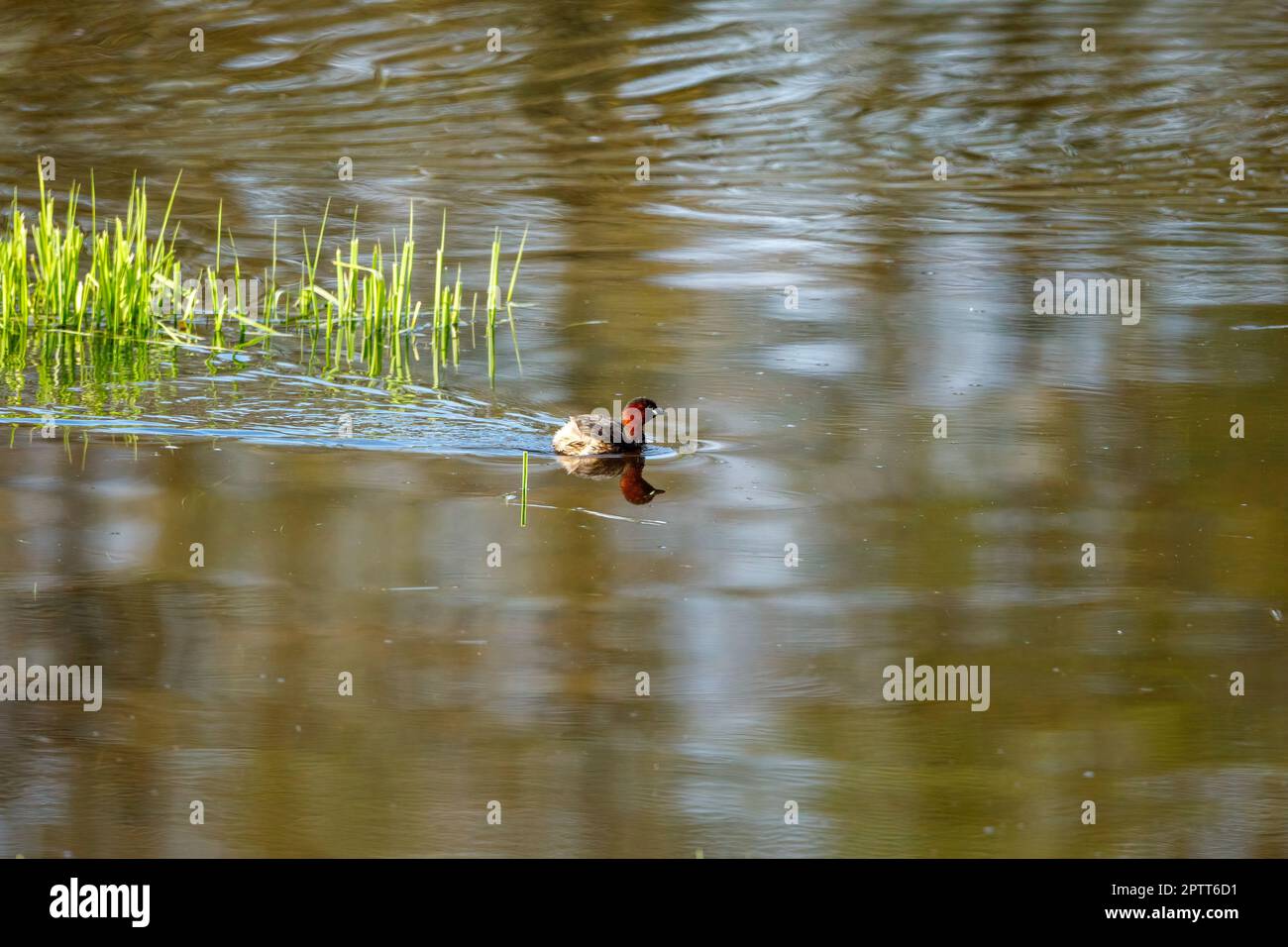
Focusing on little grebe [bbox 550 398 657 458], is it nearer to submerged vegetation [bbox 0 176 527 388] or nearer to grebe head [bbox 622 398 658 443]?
grebe head [bbox 622 398 658 443]

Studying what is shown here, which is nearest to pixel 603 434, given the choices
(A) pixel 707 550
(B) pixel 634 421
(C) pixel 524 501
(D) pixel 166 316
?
(B) pixel 634 421

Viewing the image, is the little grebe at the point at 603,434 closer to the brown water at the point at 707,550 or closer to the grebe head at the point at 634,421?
the grebe head at the point at 634,421

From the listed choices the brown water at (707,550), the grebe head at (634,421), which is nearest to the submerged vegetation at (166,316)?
the brown water at (707,550)

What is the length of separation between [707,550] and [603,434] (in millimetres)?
1128

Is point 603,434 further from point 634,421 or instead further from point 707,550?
point 707,550

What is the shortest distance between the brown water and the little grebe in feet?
0.44

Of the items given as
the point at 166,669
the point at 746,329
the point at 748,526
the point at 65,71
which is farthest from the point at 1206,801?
the point at 65,71

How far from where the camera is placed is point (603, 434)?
8711 millimetres

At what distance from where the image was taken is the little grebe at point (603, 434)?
8.73 m

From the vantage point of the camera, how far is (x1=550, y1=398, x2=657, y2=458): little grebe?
28.7 ft

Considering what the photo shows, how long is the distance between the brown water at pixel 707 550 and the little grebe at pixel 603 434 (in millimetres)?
134

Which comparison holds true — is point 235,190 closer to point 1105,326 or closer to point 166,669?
point 1105,326

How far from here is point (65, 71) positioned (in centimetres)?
2159

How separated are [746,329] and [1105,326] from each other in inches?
87.7
